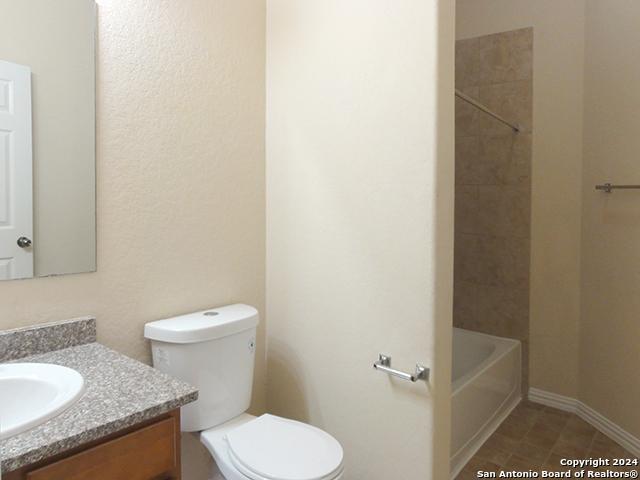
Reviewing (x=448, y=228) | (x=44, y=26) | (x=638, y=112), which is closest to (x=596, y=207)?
(x=638, y=112)

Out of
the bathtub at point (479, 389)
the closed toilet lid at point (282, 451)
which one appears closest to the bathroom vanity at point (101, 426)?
the closed toilet lid at point (282, 451)

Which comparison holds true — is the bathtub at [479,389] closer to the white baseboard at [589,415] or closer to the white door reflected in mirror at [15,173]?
the white baseboard at [589,415]

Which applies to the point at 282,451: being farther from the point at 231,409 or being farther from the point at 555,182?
the point at 555,182

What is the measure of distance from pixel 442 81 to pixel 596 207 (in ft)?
5.38

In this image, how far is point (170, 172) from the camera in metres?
1.64

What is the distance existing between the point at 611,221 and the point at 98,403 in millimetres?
2616

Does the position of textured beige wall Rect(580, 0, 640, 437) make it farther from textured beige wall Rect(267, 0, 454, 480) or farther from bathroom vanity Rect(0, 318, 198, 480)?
bathroom vanity Rect(0, 318, 198, 480)

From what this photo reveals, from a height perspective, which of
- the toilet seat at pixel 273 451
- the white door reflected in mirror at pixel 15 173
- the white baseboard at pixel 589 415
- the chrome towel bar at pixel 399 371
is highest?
the white door reflected in mirror at pixel 15 173

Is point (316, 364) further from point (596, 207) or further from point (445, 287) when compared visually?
point (596, 207)

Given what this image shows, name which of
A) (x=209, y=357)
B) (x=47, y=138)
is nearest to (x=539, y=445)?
(x=209, y=357)

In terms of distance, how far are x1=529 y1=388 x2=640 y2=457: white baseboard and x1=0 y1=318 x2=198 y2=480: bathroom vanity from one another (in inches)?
93.5

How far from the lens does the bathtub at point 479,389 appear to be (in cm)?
221

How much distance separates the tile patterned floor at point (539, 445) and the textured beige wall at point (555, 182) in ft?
0.81

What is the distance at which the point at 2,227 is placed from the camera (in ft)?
4.14
